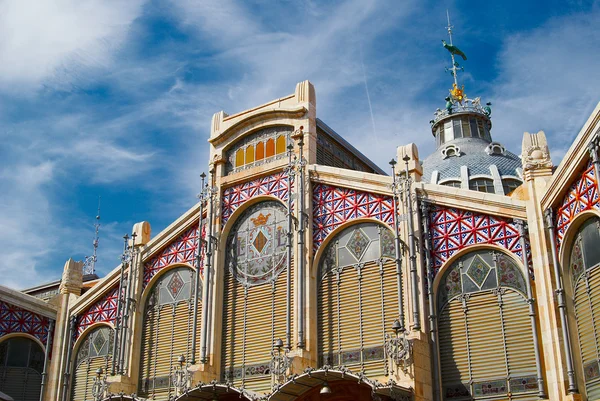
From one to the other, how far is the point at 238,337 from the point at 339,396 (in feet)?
16.0

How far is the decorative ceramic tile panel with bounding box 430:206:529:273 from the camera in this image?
968 inches

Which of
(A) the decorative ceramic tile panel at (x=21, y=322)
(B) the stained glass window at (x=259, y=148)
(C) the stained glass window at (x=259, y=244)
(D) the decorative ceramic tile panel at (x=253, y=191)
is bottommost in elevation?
(A) the decorative ceramic tile panel at (x=21, y=322)

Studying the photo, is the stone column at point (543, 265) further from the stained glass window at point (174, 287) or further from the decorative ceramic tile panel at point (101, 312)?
the decorative ceramic tile panel at point (101, 312)

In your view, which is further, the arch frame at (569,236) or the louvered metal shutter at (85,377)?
the louvered metal shutter at (85,377)

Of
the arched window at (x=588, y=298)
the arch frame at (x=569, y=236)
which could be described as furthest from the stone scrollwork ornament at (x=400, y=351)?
the arch frame at (x=569, y=236)

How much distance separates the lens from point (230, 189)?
103 ft

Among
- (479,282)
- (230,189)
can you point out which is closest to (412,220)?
(479,282)

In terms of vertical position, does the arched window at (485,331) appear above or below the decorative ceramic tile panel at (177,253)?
below

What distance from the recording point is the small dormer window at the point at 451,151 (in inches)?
2047

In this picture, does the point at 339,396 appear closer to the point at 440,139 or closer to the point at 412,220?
the point at 412,220

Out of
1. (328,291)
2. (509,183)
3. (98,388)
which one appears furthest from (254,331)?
(509,183)

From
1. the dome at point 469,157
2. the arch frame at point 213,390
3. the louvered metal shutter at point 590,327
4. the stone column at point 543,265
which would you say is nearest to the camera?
the louvered metal shutter at point 590,327

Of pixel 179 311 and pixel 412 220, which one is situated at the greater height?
pixel 412 220

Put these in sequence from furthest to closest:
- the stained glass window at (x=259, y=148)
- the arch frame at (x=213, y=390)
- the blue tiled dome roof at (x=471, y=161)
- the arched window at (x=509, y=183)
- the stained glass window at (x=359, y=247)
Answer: the blue tiled dome roof at (x=471, y=161)
the arched window at (x=509, y=183)
the stained glass window at (x=259, y=148)
the stained glass window at (x=359, y=247)
the arch frame at (x=213, y=390)
